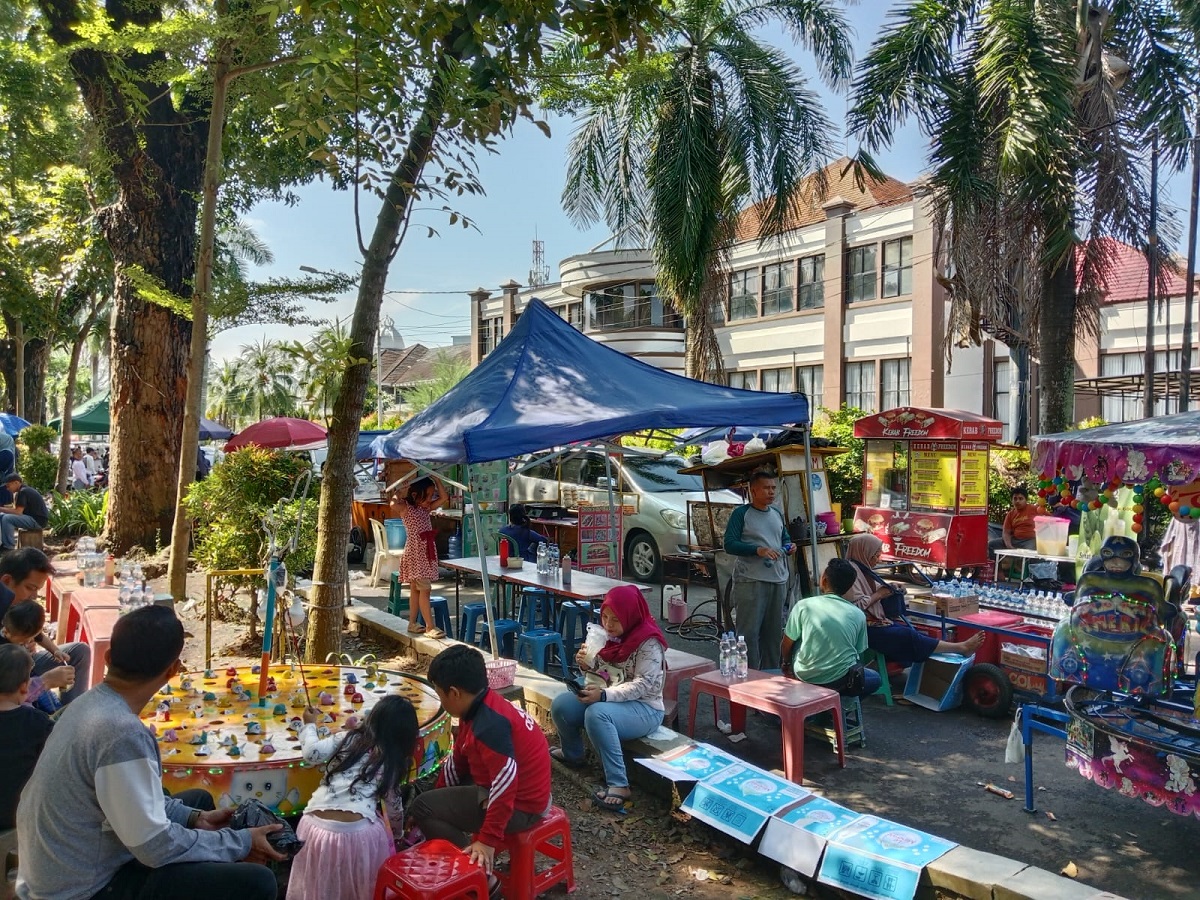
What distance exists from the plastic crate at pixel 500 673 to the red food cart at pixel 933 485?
7.98 metres

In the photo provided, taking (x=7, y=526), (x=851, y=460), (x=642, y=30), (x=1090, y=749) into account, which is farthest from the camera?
(x=851, y=460)

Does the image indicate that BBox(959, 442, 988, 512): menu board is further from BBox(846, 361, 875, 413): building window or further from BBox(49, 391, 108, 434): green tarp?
BBox(49, 391, 108, 434): green tarp

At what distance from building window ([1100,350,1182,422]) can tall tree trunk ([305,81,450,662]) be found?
20.0 meters

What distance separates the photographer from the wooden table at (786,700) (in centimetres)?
511

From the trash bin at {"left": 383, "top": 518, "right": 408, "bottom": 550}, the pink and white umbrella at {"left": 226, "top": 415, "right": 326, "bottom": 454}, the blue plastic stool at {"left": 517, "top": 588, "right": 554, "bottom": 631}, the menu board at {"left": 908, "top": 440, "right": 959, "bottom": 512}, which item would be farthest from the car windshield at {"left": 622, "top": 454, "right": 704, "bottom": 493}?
the pink and white umbrella at {"left": 226, "top": 415, "right": 326, "bottom": 454}

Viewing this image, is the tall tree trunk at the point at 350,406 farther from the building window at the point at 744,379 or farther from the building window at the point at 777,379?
the building window at the point at 744,379

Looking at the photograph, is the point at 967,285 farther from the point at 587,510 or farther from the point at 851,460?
the point at 587,510

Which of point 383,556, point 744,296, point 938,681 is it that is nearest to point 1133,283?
point 744,296

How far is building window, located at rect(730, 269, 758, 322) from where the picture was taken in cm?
2842

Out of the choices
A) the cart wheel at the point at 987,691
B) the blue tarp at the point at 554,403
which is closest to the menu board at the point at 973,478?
the blue tarp at the point at 554,403

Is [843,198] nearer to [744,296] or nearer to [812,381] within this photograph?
[744,296]

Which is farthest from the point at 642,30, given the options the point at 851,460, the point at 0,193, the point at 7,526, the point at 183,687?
the point at 0,193

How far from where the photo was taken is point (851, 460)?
55.4ft

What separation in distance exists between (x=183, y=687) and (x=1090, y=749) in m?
4.71
